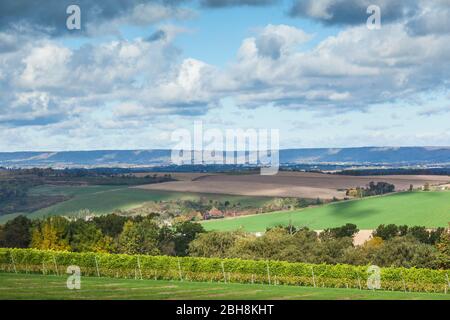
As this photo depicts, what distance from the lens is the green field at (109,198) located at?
146325 mm

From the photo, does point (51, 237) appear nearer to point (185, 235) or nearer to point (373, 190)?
point (185, 235)

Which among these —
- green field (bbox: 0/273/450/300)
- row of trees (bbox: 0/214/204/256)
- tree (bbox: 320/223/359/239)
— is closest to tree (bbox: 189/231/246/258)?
row of trees (bbox: 0/214/204/256)

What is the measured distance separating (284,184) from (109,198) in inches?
1472

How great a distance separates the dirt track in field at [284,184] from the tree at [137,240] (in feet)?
159

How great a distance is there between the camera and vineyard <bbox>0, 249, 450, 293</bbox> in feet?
187

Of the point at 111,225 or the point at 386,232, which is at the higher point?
the point at 111,225

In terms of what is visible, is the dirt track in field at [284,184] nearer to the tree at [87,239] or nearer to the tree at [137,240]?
the tree at [137,240]

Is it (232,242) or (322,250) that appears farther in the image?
(232,242)

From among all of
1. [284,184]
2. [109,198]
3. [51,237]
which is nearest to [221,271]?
[51,237]

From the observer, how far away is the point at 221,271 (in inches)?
2402

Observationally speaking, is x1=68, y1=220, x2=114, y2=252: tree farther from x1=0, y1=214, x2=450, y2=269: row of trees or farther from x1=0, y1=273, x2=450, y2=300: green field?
x1=0, y1=273, x2=450, y2=300: green field

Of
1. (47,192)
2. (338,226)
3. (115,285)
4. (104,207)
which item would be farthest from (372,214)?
(115,285)

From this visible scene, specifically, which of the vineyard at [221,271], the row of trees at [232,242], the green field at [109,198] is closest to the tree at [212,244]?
the row of trees at [232,242]

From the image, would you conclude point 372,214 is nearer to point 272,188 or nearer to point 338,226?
point 338,226
